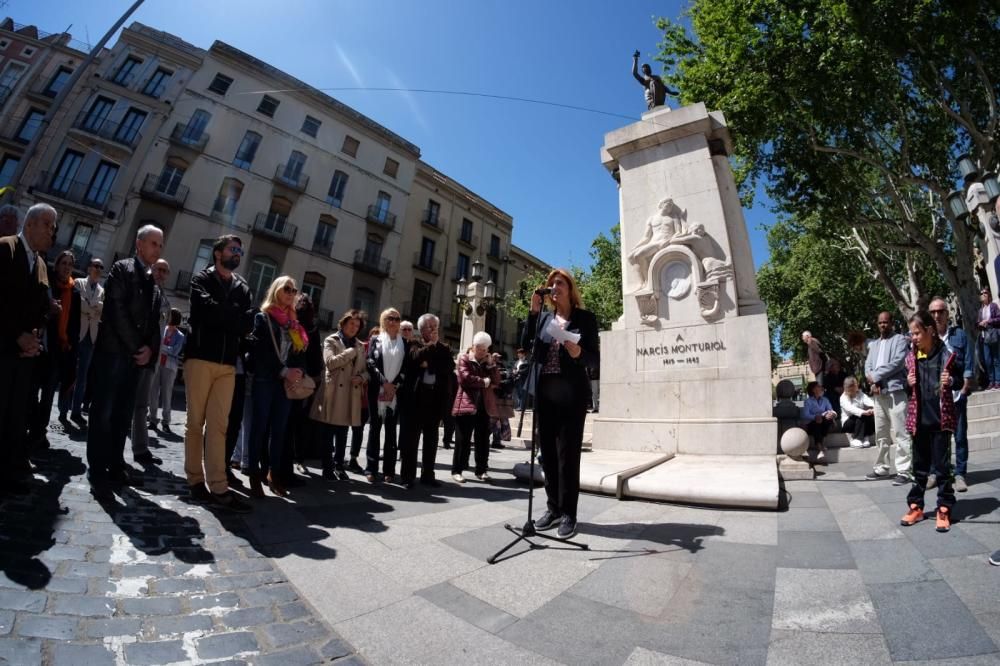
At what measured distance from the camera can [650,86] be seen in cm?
930

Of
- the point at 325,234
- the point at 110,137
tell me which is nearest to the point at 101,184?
the point at 110,137

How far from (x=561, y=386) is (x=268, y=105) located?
24328 millimetres

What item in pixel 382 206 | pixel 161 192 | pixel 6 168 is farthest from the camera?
pixel 382 206

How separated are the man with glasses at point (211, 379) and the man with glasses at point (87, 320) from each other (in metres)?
3.82

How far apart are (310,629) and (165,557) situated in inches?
44.4

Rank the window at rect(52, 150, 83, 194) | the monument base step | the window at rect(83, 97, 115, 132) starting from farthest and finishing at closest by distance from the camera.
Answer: the window at rect(83, 97, 115, 132) < the window at rect(52, 150, 83, 194) < the monument base step

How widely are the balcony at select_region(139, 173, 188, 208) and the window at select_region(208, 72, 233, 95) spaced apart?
463 centimetres

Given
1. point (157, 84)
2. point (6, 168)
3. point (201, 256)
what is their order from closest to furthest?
point (6, 168)
point (157, 84)
point (201, 256)

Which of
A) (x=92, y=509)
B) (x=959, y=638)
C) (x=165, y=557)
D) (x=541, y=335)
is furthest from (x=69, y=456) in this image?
(x=959, y=638)

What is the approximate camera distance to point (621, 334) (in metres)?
8.11

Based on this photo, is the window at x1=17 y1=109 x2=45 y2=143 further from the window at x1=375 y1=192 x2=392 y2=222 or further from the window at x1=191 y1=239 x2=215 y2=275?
the window at x1=375 y1=192 x2=392 y2=222

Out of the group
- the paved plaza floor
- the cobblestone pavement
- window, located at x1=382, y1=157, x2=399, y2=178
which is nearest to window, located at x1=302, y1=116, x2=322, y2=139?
window, located at x1=382, y1=157, x2=399, y2=178

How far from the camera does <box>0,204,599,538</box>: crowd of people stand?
3.42m

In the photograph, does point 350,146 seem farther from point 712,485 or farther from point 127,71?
point 712,485
